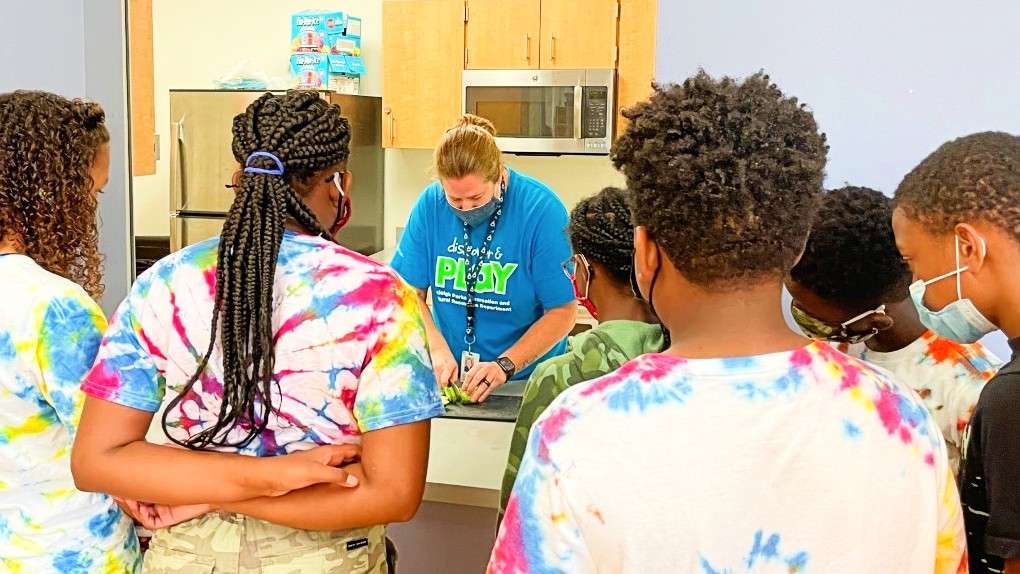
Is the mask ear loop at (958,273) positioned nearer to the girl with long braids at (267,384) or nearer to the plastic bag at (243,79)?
the girl with long braids at (267,384)

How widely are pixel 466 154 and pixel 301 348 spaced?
4.37 ft

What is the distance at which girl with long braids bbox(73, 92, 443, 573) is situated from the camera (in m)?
1.14

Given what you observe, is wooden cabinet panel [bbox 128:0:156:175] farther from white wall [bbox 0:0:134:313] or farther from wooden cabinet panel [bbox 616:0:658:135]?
wooden cabinet panel [bbox 616:0:658:135]

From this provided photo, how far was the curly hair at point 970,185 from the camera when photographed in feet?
3.60

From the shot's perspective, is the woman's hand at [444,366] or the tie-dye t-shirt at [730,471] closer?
the tie-dye t-shirt at [730,471]

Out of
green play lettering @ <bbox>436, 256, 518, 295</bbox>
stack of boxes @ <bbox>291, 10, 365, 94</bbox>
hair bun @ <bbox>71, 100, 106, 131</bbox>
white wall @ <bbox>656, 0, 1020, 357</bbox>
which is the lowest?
green play lettering @ <bbox>436, 256, 518, 295</bbox>

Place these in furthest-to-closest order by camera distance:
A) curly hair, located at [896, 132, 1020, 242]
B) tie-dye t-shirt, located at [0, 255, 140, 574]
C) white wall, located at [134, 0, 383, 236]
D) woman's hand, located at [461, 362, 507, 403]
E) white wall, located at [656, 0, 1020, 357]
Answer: white wall, located at [134, 0, 383, 236]
woman's hand, located at [461, 362, 507, 403]
white wall, located at [656, 0, 1020, 357]
tie-dye t-shirt, located at [0, 255, 140, 574]
curly hair, located at [896, 132, 1020, 242]

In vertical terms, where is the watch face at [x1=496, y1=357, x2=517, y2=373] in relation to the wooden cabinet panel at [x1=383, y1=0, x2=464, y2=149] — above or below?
below

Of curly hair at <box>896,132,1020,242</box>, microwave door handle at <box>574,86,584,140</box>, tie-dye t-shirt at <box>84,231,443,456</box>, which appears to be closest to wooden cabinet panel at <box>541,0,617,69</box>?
microwave door handle at <box>574,86,584,140</box>

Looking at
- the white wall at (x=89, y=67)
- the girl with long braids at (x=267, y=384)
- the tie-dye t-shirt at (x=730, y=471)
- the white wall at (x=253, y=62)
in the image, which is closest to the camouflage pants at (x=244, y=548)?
the girl with long braids at (x=267, y=384)

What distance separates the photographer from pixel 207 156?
14.9 ft

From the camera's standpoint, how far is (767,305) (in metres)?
0.89

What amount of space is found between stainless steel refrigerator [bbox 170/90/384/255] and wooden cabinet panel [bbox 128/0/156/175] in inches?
68.8

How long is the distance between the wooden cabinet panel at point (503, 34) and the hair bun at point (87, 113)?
2976mm
